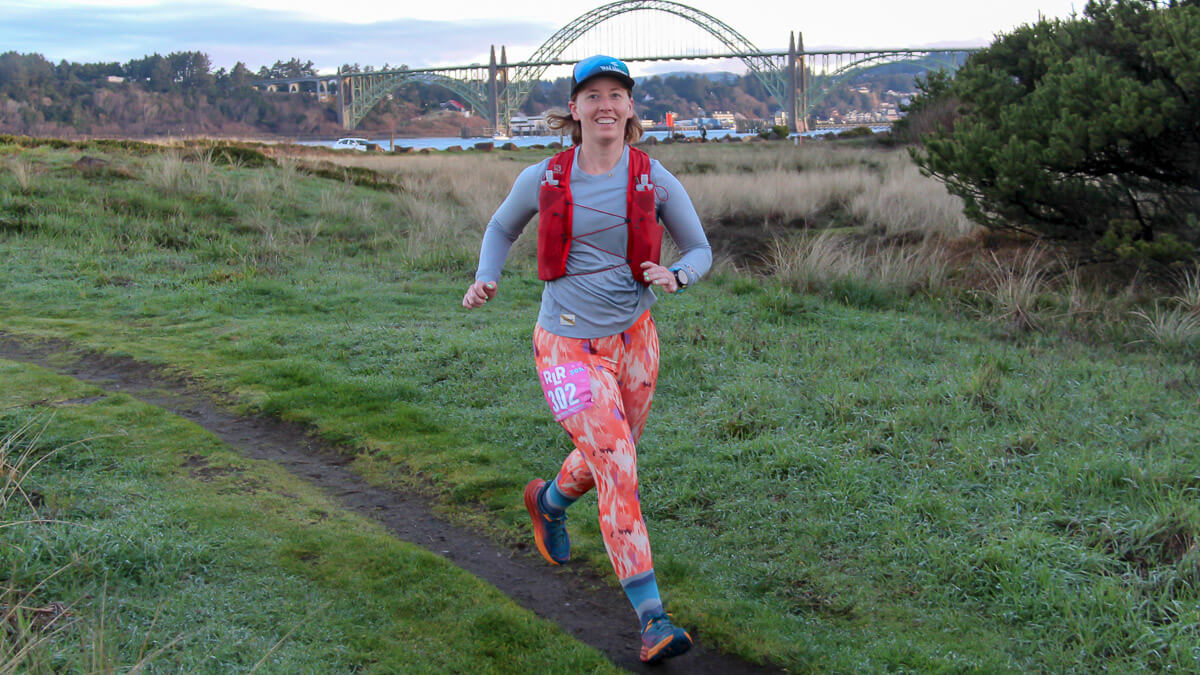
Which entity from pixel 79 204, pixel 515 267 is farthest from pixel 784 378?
pixel 79 204

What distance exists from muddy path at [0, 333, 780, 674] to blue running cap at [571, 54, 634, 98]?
6.55 feet

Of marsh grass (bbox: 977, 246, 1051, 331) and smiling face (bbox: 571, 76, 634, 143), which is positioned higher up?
smiling face (bbox: 571, 76, 634, 143)

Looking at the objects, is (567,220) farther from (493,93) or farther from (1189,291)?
(493,93)

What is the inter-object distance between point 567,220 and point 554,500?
1.17 m

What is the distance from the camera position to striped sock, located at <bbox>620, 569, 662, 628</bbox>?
127 inches

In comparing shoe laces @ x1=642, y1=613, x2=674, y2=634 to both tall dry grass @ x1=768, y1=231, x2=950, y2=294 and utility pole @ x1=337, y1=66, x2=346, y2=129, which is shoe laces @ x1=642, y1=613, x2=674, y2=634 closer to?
tall dry grass @ x1=768, y1=231, x2=950, y2=294

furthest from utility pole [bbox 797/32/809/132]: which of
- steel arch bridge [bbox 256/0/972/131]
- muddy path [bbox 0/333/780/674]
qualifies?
muddy path [bbox 0/333/780/674]

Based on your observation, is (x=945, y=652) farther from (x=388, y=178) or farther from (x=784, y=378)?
(x=388, y=178)

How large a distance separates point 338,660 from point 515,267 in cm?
885

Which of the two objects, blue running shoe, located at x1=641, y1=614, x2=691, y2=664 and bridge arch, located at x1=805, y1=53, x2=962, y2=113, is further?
bridge arch, located at x1=805, y1=53, x2=962, y2=113

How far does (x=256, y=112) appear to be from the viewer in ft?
233

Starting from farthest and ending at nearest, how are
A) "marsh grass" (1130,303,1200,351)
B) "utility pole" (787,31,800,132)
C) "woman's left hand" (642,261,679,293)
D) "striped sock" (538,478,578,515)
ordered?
"utility pole" (787,31,800,132), "marsh grass" (1130,303,1200,351), "striped sock" (538,478,578,515), "woman's left hand" (642,261,679,293)

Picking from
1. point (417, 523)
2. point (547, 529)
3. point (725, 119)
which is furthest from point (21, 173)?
point (725, 119)

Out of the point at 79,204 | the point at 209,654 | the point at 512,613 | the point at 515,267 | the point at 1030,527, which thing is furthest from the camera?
the point at 79,204
